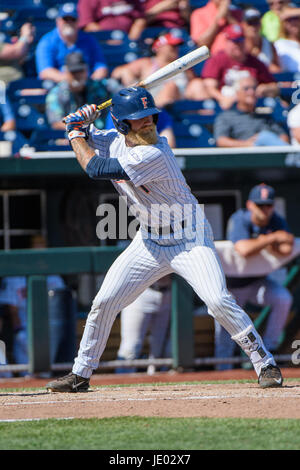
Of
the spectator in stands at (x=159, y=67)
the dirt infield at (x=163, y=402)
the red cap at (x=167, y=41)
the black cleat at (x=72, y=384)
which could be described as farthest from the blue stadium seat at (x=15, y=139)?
the black cleat at (x=72, y=384)

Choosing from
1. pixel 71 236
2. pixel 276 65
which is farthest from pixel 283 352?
pixel 276 65

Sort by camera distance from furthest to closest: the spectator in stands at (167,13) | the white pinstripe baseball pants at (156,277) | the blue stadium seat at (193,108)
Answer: the spectator in stands at (167,13)
the blue stadium seat at (193,108)
the white pinstripe baseball pants at (156,277)

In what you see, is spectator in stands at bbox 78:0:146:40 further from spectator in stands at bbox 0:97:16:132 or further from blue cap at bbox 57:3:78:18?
spectator in stands at bbox 0:97:16:132

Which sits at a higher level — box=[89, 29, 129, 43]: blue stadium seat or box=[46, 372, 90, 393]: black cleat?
box=[89, 29, 129, 43]: blue stadium seat

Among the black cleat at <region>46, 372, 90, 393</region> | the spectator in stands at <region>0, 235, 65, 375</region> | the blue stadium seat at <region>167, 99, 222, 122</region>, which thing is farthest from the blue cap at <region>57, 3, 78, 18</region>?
the black cleat at <region>46, 372, 90, 393</region>

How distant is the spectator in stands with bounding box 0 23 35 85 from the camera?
869 cm

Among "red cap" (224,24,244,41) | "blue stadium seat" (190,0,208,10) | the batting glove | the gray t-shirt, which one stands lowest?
the batting glove

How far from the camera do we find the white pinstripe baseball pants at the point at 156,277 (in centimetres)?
473

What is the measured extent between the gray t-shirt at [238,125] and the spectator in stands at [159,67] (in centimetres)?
60

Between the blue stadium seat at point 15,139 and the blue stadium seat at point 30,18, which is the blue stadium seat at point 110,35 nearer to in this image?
the blue stadium seat at point 30,18

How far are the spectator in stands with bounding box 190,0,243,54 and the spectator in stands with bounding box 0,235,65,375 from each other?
3.58 meters

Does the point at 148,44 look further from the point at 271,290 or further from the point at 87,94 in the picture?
the point at 271,290

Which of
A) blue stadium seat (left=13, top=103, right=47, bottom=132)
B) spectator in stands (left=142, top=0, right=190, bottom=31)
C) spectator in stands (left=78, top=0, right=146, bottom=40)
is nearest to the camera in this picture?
blue stadium seat (left=13, top=103, right=47, bottom=132)

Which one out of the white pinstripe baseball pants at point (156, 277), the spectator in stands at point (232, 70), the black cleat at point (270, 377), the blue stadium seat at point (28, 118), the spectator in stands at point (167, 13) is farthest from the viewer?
the spectator in stands at point (167, 13)
